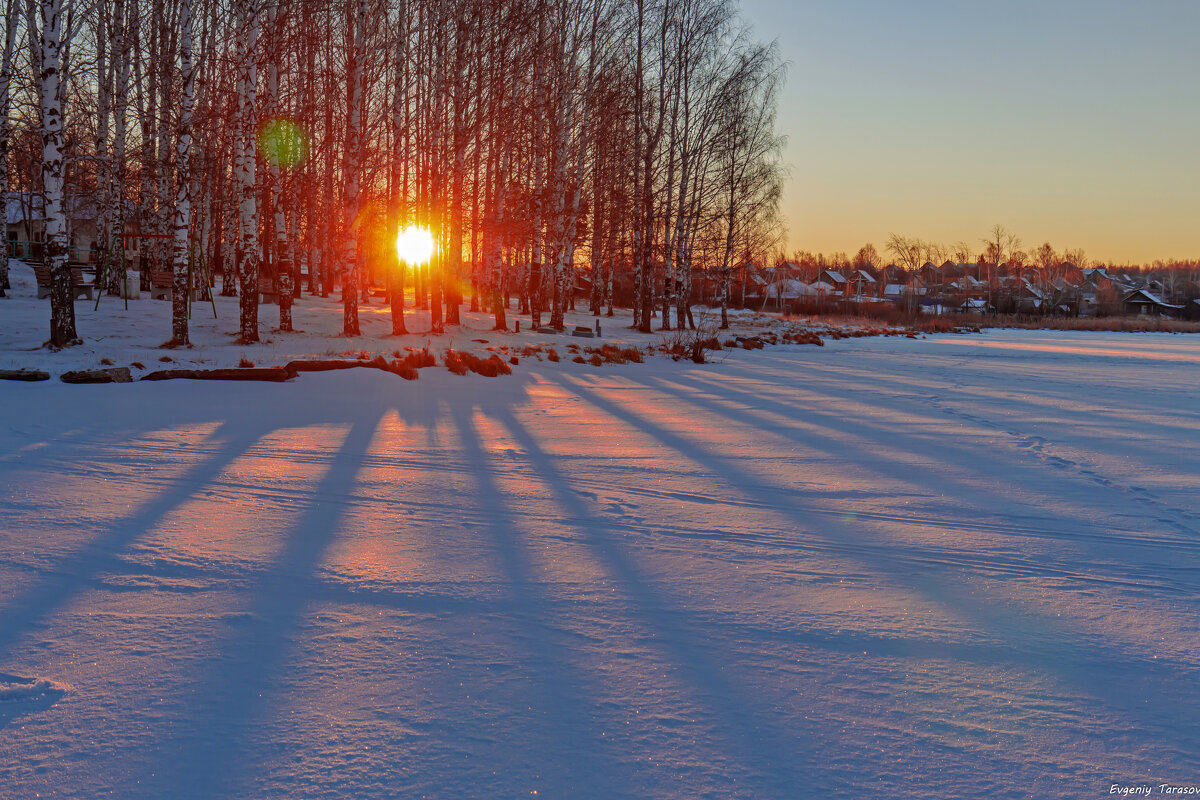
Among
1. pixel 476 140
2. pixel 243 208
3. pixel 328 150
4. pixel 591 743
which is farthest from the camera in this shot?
pixel 328 150

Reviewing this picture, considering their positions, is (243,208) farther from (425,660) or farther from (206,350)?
(425,660)

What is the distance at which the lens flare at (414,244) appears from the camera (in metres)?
23.1

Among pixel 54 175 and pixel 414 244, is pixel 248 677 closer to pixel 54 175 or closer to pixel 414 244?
pixel 54 175

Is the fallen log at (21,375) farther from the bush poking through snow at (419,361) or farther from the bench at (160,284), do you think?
the bench at (160,284)

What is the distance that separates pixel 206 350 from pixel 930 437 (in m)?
10.8

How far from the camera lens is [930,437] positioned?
7023 millimetres

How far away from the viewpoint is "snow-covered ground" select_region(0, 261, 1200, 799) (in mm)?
1922

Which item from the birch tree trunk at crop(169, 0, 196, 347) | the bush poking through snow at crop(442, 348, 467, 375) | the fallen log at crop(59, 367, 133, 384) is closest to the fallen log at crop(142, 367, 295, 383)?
the fallen log at crop(59, 367, 133, 384)

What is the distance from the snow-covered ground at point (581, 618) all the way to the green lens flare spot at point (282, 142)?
11209mm

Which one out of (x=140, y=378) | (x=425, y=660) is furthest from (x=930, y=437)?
(x=140, y=378)

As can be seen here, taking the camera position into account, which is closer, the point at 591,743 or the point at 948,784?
the point at 948,784

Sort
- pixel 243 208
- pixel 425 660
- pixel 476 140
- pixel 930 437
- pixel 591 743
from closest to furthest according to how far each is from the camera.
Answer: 1. pixel 591 743
2. pixel 425 660
3. pixel 930 437
4. pixel 243 208
5. pixel 476 140

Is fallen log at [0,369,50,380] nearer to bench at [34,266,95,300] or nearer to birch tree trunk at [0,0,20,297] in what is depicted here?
bench at [34,266,95,300]

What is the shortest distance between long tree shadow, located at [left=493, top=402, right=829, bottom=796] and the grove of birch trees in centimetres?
1062
